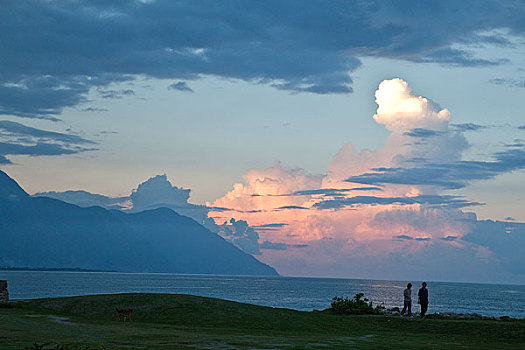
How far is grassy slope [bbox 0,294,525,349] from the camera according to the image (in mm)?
28219

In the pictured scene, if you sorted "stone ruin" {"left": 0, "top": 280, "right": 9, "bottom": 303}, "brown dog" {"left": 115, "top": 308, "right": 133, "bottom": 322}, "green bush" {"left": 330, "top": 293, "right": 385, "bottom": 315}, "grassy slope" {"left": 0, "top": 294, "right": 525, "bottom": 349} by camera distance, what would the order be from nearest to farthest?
"grassy slope" {"left": 0, "top": 294, "right": 525, "bottom": 349} < "brown dog" {"left": 115, "top": 308, "right": 133, "bottom": 322} < "stone ruin" {"left": 0, "top": 280, "right": 9, "bottom": 303} < "green bush" {"left": 330, "top": 293, "right": 385, "bottom": 315}

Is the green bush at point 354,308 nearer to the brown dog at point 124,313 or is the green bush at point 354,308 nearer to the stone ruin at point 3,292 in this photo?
the brown dog at point 124,313

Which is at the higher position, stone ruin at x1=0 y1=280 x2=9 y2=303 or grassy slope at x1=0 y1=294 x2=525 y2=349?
stone ruin at x1=0 y1=280 x2=9 y2=303

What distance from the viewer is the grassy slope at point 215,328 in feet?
92.6

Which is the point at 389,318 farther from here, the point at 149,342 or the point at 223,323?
the point at 149,342

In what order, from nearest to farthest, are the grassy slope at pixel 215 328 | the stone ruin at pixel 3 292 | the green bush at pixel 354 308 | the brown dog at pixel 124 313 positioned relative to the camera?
the grassy slope at pixel 215 328 < the brown dog at pixel 124 313 < the stone ruin at pixel 3 292 < the green bush at pixel 354 308

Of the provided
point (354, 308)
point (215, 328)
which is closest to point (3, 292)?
point (215, 328)

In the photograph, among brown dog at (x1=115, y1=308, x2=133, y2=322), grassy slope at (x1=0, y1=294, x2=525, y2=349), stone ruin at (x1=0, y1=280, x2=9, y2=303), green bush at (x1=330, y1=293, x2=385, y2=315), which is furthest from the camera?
green bush at (x1=330, y1=293, x2=385, y2=315)

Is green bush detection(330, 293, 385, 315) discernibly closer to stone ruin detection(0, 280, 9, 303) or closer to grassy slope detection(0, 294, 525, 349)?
grassy slope detection(0, 294, 525, 349)

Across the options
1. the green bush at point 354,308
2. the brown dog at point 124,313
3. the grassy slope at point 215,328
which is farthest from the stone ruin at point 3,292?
the green bush at point 354,308

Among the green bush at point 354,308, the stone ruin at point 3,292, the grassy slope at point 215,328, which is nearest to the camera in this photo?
the grassy slope at point 215,328

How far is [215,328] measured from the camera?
36.6m

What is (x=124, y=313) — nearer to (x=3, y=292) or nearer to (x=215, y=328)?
(x=215, y=328)

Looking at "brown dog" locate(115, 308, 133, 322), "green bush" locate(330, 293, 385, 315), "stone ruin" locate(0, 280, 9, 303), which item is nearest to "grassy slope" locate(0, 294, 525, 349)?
"brown dog" locate(115, 308, 133, 322)
